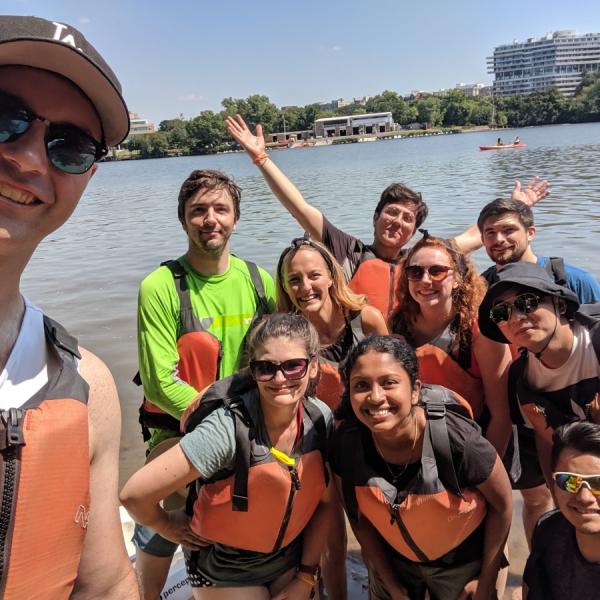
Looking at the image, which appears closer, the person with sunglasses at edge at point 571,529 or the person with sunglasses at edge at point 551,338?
the person with sunglasses at edge at point 571,529

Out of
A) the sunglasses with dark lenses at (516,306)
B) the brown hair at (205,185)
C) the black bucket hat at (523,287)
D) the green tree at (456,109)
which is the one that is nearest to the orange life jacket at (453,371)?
the black bucket hat at (523,287)

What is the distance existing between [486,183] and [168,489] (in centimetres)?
2632

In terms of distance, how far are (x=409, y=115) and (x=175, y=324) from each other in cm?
13910

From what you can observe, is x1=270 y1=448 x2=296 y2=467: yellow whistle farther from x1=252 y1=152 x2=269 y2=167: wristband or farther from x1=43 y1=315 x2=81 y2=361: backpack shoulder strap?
x1=252 y1=152 x2=269 y2=167: wristband

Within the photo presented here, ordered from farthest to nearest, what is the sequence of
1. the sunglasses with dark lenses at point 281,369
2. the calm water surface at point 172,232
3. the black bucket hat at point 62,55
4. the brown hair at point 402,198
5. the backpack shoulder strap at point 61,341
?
the calm water surface at point 172,232 → the brown hair at point 402,198 → the sunglasses with dark lenses at point 281,369 → the backpack shoulder strap at point 61,341 → the black bucket hat at point 62,55

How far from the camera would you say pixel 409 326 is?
3404 mm

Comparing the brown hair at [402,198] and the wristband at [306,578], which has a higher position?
the brown hair at [402,198]

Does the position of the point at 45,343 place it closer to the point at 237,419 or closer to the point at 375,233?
the point at 237,419

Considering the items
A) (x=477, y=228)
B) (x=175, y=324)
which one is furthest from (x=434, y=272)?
(x=477, y=228)

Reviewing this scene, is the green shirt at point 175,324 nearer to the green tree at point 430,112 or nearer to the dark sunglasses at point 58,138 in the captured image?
the dark sunglasses at point 58,138

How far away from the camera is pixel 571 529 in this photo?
2426 millimetres

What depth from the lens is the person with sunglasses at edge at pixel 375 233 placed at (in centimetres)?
398

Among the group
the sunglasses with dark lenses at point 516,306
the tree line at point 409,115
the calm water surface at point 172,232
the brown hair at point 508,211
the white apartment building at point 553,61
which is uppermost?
the white apartment building at point 553,61

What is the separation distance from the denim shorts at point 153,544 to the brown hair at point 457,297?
1886mm
